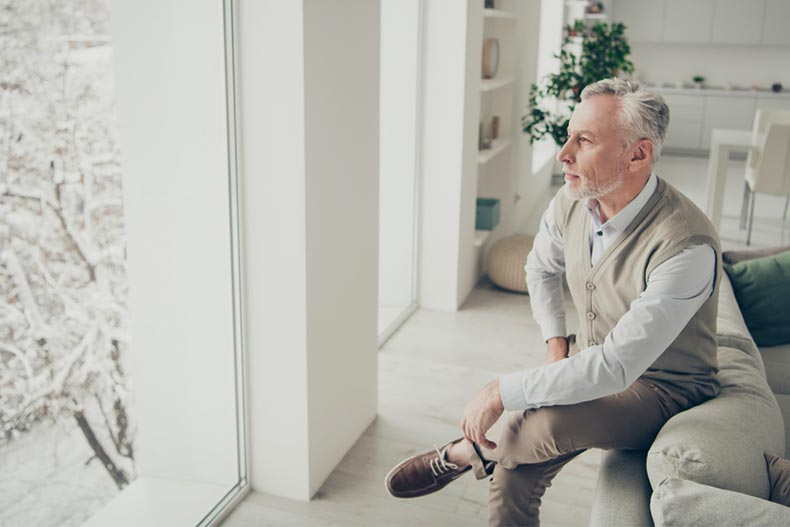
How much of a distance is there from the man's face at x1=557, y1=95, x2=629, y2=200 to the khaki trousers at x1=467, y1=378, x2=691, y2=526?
0.48m

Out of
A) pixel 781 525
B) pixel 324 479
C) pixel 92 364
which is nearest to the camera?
pixel 781 525

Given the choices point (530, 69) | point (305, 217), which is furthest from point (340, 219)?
point (530, 69)

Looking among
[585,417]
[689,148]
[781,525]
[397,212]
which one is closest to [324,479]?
[585,417]

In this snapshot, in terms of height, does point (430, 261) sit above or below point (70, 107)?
below

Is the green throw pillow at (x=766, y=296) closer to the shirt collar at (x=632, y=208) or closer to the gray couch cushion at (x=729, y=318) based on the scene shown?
the gray couch cushion at (x=729, y=318)

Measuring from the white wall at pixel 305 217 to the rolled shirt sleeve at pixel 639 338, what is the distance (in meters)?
0.82

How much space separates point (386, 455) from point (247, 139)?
119 cm

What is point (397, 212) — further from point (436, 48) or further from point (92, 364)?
point (92, 364)

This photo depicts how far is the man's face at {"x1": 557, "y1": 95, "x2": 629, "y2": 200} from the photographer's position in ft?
6.15

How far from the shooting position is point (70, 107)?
179 centimetres

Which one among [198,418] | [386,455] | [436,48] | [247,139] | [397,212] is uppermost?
[436,48]

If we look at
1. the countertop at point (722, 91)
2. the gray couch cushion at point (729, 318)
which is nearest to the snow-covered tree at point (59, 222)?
the gray couch cushion at point (729, 318)

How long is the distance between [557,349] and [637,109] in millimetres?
703

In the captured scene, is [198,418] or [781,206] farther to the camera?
[781,206]
